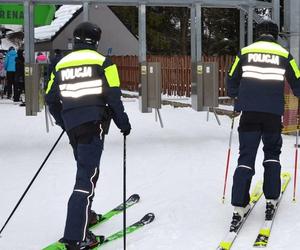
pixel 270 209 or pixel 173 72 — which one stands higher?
pixel 173 72

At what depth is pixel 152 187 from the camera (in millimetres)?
6914

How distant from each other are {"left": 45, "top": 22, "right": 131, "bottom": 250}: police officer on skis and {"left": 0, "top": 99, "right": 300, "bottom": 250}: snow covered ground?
1.57ft

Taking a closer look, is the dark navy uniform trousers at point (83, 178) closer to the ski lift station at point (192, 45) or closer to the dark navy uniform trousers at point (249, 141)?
the dark navy uniform trousers at point (249, 141)

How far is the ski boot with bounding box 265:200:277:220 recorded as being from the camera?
5.30 m

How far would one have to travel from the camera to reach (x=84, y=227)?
4484 millimetres

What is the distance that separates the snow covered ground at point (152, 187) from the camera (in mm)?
5032

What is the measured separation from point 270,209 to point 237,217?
41 centimetres

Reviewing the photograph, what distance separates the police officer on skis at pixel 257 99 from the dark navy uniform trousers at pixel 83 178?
145cm

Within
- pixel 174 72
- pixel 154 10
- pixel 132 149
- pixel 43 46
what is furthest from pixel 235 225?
pixel 154 10

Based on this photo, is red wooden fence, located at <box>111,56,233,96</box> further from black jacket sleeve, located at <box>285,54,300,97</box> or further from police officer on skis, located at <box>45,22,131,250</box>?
police officer on skis, located at <box>45,22,131,250</box>

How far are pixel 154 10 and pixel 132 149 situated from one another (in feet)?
76.2

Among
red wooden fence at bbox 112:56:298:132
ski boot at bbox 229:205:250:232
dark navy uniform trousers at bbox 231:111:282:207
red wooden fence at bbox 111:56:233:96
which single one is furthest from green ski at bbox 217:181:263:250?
red wooden fence at bbox 111:56:233:96

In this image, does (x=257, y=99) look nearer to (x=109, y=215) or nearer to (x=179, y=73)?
(x=109, y=215)

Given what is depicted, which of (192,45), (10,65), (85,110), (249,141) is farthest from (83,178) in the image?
(10,65)
